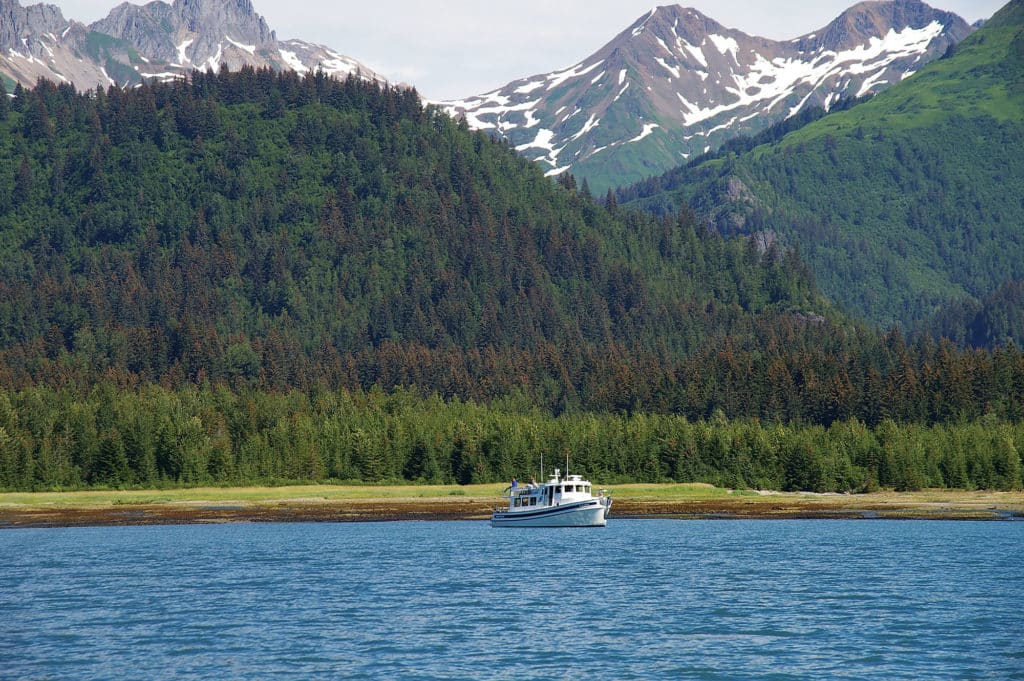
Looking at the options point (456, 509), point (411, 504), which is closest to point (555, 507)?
point (456, 509)

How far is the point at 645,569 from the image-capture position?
93000 mm

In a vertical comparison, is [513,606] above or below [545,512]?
below

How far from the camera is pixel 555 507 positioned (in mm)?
135875

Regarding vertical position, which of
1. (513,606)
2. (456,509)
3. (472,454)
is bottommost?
(513,606)

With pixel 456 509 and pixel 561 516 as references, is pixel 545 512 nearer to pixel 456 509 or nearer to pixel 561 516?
pixel 561 516

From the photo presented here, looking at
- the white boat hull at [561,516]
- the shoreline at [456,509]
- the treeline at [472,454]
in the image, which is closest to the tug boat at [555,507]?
the white boat hull at [561,516]

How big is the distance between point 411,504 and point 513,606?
82985mm

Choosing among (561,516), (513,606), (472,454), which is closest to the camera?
(513,606)

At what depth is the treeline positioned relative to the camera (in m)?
177

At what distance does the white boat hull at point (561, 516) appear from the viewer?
134 m

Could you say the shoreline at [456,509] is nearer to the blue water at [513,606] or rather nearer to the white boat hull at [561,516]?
the white boat hull at [561,516]

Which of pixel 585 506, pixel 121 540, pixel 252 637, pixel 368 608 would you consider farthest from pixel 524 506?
pixel 252 637

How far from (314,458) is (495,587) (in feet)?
358

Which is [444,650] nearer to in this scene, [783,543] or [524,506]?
[783,543]
